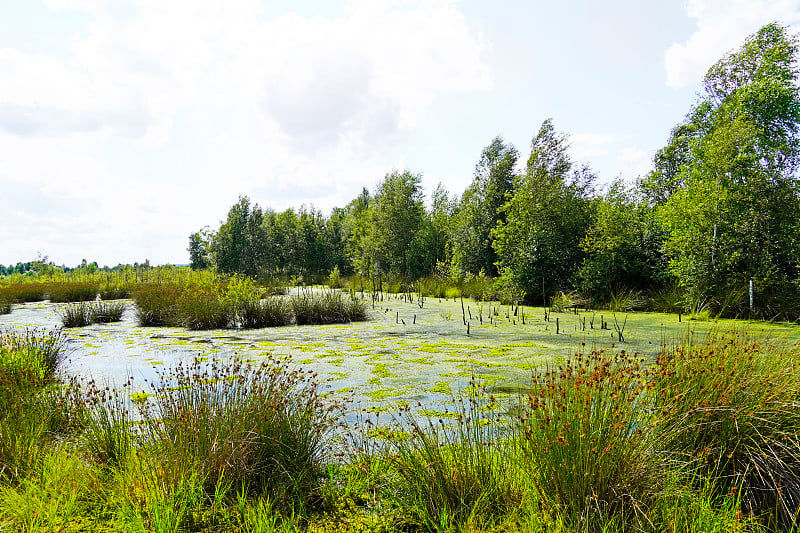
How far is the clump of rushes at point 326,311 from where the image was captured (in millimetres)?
9688

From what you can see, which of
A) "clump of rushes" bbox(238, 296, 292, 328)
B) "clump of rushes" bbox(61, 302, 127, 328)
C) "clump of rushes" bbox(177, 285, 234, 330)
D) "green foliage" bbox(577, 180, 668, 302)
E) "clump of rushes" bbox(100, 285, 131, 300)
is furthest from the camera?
"clump of rushes" bbox(100, 285, 131, 300)

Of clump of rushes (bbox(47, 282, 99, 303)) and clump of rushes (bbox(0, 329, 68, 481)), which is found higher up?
clump of rushes (bbox(47, 282, 99, 303))

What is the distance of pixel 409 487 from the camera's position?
2.16m

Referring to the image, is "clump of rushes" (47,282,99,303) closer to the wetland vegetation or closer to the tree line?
the wetland vegetation

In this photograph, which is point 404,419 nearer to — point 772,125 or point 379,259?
point 772,125

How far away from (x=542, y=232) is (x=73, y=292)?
15970mm

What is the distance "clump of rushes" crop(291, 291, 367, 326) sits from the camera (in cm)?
969

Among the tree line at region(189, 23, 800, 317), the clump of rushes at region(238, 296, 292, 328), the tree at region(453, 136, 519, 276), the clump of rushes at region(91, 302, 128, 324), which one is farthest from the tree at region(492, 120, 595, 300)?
the clump of rushes at region(91, 302, 128, 324)

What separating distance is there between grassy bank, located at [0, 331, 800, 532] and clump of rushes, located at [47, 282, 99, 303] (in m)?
15.1

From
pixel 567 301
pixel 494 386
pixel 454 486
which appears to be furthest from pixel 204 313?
pixel 567 301

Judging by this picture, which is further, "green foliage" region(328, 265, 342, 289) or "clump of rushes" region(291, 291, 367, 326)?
"green foliage" region(328, 265, 342, 289)

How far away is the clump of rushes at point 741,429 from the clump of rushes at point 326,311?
7.93 m

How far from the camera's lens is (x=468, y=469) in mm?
2088

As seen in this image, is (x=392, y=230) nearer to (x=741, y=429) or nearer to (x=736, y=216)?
(x=736, y=216)
